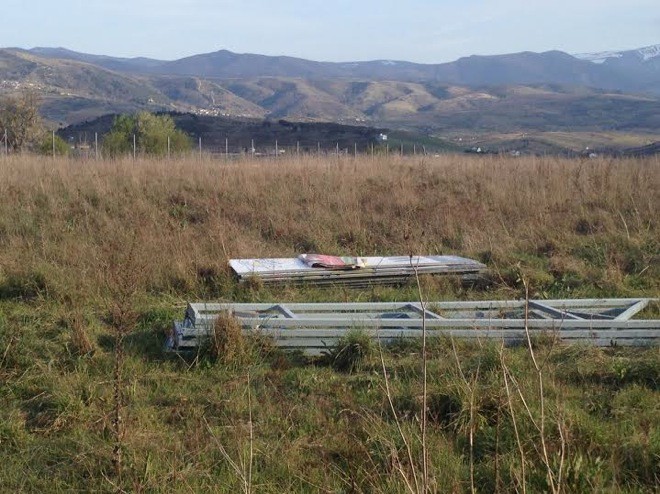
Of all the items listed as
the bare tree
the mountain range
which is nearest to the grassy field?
the bare tree

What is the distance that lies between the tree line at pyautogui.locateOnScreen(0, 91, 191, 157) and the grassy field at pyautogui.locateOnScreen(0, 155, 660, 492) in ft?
40.9

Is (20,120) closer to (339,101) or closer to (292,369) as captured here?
(292,369)

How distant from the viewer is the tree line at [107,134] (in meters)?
25.2

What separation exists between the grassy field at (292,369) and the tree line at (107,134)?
12.5 meters

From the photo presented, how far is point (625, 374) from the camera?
504cm

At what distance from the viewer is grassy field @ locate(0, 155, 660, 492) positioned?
12.2ft

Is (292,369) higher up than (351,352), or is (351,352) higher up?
(351,352)

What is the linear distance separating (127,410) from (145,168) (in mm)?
10884

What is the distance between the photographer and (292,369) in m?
5.46

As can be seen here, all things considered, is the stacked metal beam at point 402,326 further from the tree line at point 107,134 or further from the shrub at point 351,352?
the tree line at point 107,134

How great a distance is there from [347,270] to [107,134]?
70.4ft

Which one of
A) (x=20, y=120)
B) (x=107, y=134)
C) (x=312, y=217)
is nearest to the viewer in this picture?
(x=312, y=217)

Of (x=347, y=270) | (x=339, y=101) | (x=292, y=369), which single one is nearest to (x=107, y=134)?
(x=347, y=270)

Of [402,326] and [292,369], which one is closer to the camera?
[292,369]
